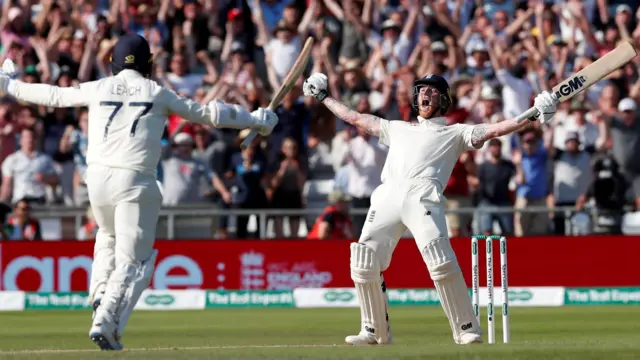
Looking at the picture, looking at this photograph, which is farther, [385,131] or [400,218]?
[385,131]

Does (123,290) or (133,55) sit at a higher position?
(133,55)

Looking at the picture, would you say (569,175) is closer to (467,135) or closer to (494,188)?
(494,188)

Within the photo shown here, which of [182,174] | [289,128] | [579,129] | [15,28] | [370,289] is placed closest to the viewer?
[370,289]

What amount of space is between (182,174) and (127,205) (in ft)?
24.7

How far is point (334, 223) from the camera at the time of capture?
1680 centimetres

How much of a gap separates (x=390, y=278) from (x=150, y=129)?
828cm

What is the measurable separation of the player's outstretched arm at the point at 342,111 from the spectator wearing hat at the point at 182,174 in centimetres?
653

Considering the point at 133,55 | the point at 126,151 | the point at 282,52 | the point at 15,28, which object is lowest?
the point at 126,151

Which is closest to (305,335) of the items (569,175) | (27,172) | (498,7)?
(27,172)

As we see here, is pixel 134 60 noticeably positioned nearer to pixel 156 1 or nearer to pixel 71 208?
pixel 71 208

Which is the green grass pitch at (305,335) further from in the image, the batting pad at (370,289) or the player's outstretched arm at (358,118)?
the player's outstretched arm at (358,118)

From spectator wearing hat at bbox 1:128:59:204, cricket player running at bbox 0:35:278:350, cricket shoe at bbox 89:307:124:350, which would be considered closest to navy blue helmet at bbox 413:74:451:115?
cricket player running at bbox 0:35:278:350

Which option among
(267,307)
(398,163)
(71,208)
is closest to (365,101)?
(267,307)

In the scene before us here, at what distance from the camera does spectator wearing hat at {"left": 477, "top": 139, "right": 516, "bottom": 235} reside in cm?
1662
